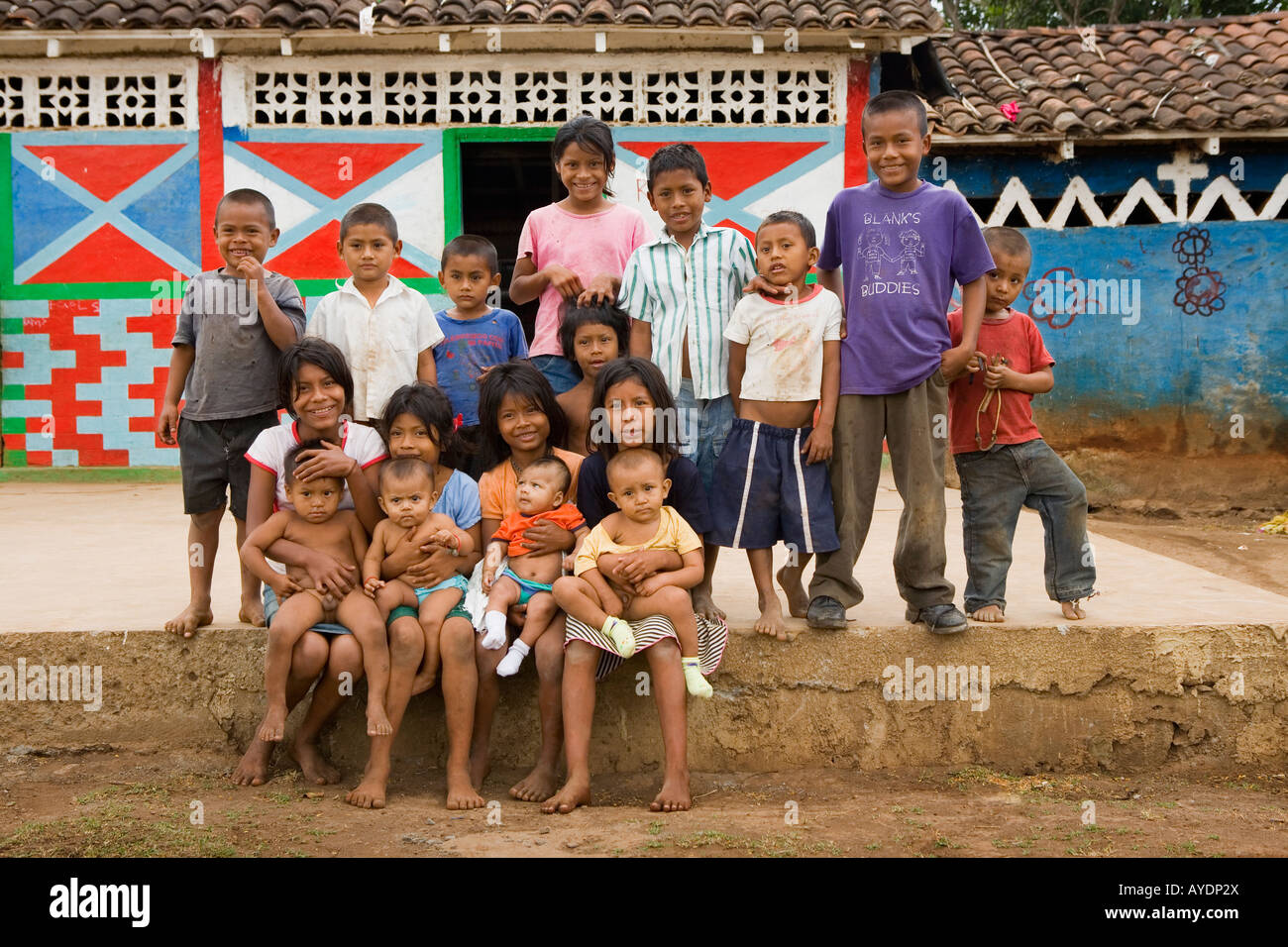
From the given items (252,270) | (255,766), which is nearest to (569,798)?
(255,766)

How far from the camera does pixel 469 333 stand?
4.18 meters

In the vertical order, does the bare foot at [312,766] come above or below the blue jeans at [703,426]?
below

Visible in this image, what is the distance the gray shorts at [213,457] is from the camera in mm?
3852

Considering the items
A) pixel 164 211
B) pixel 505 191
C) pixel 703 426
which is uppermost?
pixel 505 191

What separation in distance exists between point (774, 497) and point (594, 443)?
608 mm

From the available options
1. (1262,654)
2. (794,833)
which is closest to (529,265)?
(794,833)

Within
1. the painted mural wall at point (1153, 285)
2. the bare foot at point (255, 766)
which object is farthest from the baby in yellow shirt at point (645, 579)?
the painted mural wall at point (1153, 285)

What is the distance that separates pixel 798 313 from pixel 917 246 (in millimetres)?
424

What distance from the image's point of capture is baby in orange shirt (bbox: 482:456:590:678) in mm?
3434

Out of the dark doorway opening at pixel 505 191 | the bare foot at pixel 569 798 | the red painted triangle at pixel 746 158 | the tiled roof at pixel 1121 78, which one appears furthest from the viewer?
the dark doorway opening at pixel 505 191

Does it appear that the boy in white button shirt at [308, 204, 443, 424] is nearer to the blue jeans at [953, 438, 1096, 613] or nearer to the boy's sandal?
the boy's sandal

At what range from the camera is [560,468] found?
3.67m

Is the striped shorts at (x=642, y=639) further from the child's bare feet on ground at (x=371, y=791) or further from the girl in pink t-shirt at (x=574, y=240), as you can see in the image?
the girl in pink t-shirt at (x=574, y=240)

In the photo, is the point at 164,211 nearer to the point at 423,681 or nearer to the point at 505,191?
the point at 505,191
